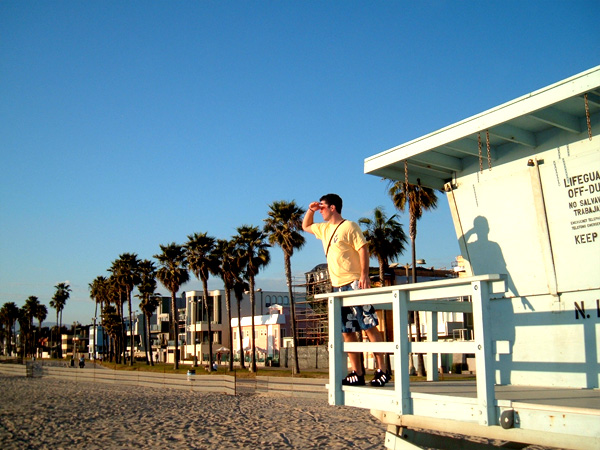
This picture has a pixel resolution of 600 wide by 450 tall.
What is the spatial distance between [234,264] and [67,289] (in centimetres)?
6791

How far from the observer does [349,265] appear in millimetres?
5344

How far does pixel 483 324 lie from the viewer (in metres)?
3.63

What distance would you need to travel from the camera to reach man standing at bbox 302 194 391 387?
16.3ft

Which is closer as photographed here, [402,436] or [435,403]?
[435,403]

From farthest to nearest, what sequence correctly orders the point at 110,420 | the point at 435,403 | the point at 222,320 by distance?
the point at 222,320 → the point at 110,420 → the point at 435,403

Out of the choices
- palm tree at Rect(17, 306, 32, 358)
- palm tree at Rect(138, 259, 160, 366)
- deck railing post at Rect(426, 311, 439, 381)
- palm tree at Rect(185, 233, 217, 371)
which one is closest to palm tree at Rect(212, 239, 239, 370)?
palm tree at Rect(185, 233, 217, 371)

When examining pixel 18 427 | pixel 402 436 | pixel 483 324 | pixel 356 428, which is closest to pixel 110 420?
pixel 18 427

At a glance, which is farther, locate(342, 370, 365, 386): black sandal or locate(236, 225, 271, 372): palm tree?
locate(236, 225, 271, 372): palm tree

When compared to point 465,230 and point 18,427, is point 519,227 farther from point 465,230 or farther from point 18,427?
point 18,427

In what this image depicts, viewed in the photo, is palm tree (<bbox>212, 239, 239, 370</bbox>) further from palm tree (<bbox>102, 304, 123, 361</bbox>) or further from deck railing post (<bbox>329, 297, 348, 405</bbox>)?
deck railing post (<bbox>329, 297, 348, 405</bbox>)

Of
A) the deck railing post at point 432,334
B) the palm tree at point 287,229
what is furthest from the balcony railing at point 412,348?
the palm tree at point 287,229

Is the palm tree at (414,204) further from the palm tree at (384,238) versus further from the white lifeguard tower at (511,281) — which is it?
the white lifeguard tower at (511,281)

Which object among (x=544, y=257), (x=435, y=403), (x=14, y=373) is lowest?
(x=14, y=373)

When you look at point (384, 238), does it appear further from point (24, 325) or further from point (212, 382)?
point (24, 325)
